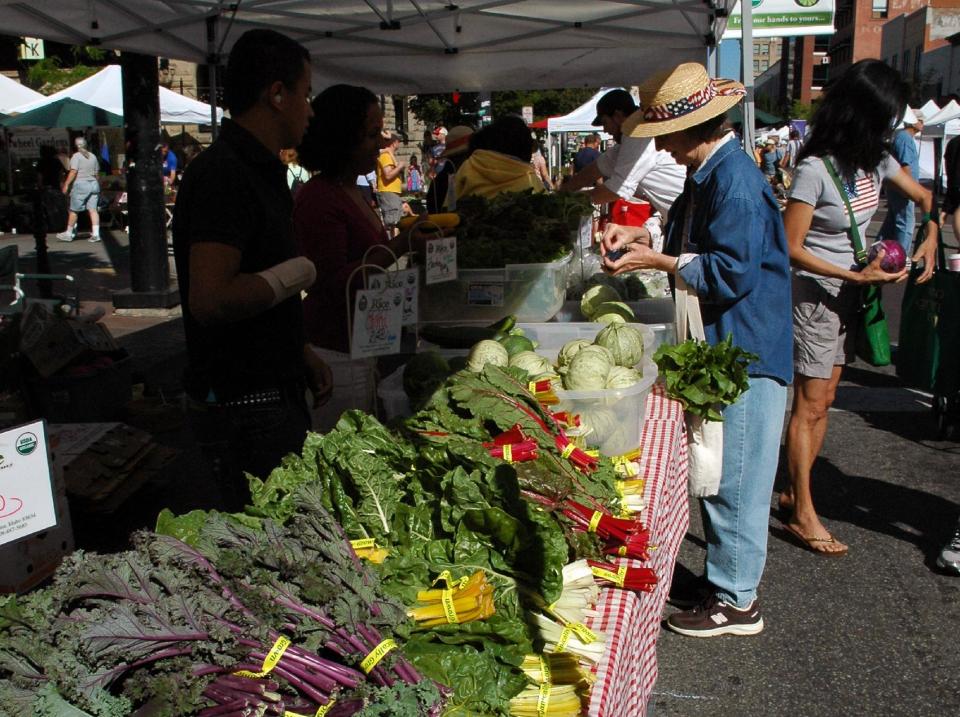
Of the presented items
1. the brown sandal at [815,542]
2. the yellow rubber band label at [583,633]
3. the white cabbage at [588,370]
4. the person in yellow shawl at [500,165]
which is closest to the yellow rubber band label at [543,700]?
the yellow rubber band label at [583,633]

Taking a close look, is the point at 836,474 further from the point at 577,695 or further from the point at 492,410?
the point at 577,695

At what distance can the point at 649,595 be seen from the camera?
8.32ft

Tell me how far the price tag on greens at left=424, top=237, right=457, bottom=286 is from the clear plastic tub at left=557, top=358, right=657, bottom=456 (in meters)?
0.91

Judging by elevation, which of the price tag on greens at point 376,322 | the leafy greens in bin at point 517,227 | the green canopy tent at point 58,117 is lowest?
the price tag on greens at point 376,322

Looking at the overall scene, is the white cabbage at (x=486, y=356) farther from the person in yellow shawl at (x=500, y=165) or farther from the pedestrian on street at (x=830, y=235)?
the person in yellow shawl at (x=500, y=165)

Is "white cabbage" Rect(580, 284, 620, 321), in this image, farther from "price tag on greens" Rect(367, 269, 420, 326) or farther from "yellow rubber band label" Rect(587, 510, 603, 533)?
"yellow rubber band label" Rect(587, 510, 603, 533)

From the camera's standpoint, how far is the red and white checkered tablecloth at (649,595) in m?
2.00

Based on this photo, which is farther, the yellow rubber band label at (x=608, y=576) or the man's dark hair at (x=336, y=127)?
the man's dark hair at (x=336, y=127)

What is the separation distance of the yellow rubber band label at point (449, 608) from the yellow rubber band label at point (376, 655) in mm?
225

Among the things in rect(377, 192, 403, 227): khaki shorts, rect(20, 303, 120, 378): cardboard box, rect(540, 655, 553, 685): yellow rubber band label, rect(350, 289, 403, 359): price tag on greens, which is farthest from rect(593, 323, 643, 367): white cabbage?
rect(377, 192, 403, 227): khaki shorts

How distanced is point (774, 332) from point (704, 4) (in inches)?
165

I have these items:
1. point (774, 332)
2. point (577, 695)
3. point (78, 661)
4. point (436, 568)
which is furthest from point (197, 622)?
point (774, 332)

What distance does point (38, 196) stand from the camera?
1048 centimetres

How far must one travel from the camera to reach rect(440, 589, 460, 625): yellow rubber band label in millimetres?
1788
